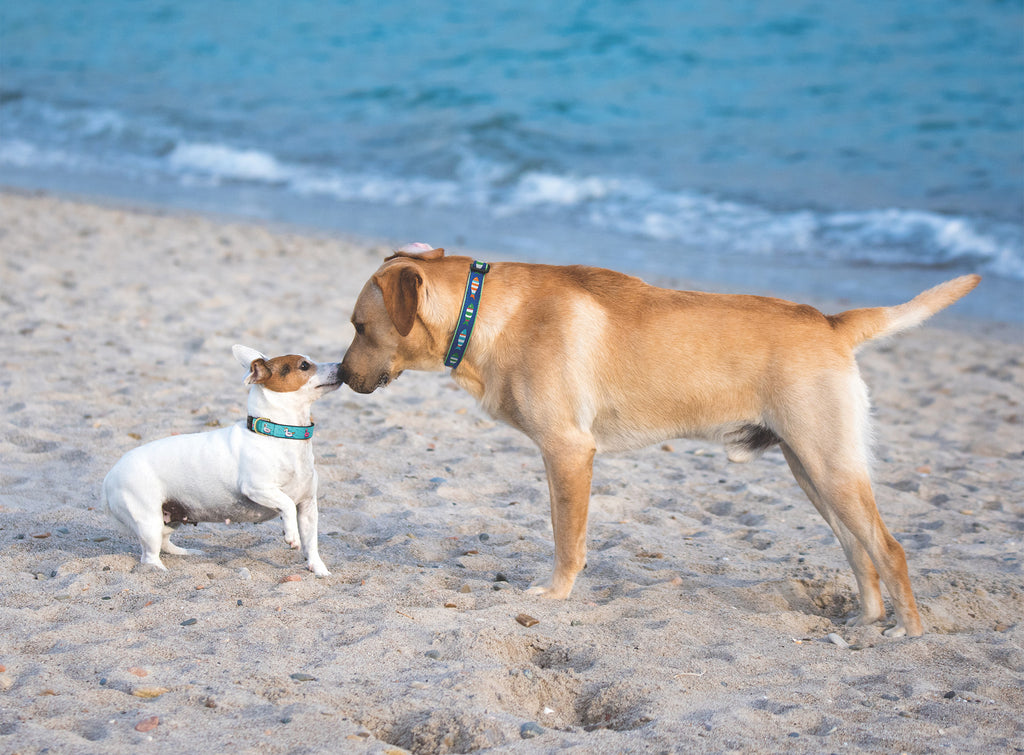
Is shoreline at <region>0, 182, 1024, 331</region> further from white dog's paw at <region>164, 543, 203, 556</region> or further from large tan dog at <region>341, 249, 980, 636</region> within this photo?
white dog's paw at <region>164, 543, 203, 556</region>

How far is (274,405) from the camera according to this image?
438 cm

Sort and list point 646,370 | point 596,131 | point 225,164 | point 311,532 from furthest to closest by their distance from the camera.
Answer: point 596,131, point 225,164, point 311,532, point 646,370

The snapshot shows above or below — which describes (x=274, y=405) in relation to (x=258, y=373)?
below

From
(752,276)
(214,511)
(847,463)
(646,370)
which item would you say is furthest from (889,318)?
(752,276)

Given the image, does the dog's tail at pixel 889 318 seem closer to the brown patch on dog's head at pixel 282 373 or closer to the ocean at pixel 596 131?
the brown patch on dog's head at pixel 282 373

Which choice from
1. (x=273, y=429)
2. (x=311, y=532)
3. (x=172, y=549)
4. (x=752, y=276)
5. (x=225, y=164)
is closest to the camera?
(x=273, y=429)

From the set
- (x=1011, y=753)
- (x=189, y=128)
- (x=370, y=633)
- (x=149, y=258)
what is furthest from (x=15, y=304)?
(x=189, y=128)

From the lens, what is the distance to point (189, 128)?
23234 mm

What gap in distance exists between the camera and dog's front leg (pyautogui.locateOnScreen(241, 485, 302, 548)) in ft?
14.1

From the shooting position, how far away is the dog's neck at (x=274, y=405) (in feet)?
14.3

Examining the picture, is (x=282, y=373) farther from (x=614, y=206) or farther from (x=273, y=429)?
(x=614, y=206)

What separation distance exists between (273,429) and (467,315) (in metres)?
0.98

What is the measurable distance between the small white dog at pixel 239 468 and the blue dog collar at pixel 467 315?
1.98 feet

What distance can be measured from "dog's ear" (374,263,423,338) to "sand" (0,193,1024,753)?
3.88 ft
